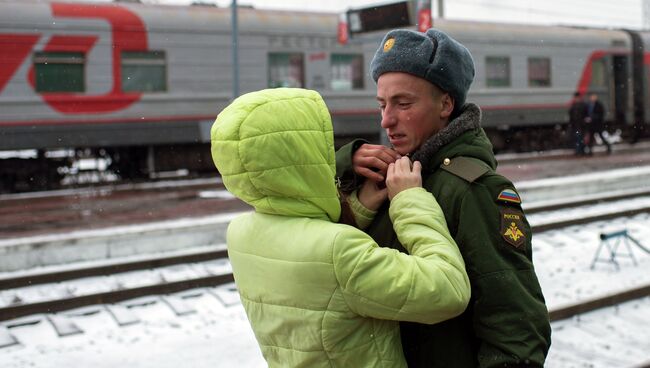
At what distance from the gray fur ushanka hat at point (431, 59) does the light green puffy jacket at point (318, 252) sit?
0.22 m

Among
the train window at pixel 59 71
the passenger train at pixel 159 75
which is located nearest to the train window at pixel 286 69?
the passenger train at pixel 159 75

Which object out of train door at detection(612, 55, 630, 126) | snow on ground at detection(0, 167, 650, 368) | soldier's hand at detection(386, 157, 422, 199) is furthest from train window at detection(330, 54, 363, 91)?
soldier's hand at detection(386, 157, 422, 199)

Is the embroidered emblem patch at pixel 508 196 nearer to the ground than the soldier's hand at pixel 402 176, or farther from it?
nearer to the ground

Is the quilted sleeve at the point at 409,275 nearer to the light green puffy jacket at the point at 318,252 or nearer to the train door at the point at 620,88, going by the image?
the light green puffy jacket at the point at 318,252

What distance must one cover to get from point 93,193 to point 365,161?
12.7m

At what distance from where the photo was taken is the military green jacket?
60.6 inches

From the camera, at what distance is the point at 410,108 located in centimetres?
171

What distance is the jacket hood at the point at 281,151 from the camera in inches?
61.9

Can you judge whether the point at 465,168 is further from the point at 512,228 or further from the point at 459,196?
the point at 512,228

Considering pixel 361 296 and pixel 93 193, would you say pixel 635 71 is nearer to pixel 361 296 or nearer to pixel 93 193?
pixel 93 193

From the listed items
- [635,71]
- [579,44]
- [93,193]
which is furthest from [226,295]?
[635,71]

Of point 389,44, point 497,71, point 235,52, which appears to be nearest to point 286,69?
point 235,52

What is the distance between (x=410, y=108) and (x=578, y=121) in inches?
700

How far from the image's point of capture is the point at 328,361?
5.29 ft
